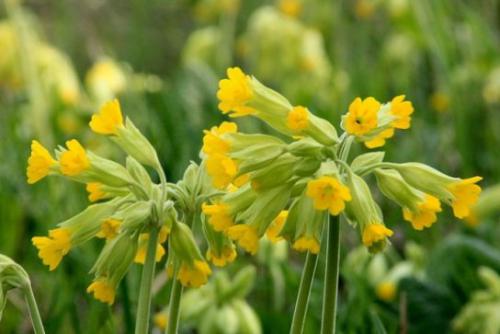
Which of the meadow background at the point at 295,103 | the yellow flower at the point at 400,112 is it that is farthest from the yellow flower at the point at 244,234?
the meadow background at the point at 295,103

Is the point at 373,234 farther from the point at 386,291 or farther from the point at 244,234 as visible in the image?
the point at 386,291

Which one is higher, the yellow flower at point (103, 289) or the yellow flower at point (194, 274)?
the yellow flower at point (194, 274)

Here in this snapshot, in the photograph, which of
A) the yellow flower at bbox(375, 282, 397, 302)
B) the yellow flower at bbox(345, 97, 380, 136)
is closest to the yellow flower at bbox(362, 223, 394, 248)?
the yellow flower at bbox(345, 97, 380, 136)

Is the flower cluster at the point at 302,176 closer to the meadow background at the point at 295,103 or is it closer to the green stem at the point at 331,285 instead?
the green stem at the point at 331,285

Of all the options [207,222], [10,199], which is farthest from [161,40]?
[207,222]

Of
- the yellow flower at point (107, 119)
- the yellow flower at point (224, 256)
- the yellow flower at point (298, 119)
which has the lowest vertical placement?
the yellow flower at point (224, 256)

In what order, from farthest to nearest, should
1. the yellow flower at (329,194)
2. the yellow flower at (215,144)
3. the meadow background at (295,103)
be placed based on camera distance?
the meadow background at (295,103), the yellow flower at (215,144), the yellow flower at (329,194)
